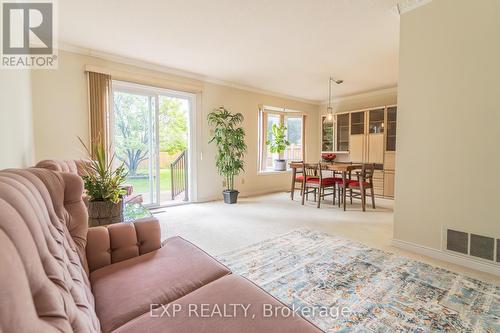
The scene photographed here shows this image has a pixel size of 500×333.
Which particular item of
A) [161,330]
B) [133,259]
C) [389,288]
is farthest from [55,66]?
[389,288]

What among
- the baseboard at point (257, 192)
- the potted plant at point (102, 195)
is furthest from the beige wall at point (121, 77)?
the potted plant at point (102, 195)

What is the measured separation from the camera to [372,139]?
5.66m

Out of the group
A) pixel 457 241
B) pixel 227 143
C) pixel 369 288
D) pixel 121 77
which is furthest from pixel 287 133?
pixel 369 288

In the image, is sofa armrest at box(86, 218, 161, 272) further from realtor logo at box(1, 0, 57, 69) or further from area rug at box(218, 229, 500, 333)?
realtor logo at box(1, 0, 57, 69)

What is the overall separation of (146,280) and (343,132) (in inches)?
243

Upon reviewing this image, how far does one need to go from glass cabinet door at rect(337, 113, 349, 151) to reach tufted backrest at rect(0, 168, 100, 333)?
248 inches

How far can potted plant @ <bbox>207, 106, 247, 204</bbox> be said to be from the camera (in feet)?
15.6

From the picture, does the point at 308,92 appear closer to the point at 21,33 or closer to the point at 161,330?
the point at 21,33

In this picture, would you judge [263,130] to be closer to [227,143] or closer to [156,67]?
[227,143]

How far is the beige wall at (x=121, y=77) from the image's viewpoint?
324 centimetres

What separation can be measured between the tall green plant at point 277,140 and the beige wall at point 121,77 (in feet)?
1.87

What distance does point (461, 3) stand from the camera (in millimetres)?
2186

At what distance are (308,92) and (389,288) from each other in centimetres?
507

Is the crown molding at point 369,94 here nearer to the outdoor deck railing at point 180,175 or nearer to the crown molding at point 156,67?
the crown molding at point 156,67
